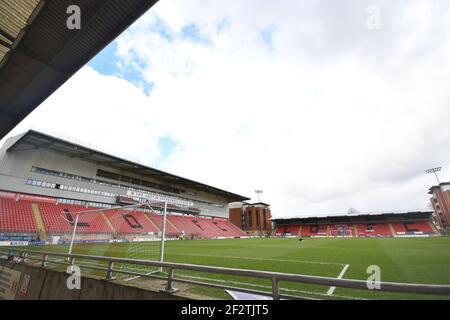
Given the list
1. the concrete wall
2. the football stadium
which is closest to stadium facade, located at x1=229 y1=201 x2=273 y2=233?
the football stadium

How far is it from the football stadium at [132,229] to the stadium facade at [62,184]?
13 centimetres

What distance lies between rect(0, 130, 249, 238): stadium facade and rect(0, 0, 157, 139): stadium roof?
35.7ft

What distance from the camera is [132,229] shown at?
28469mm

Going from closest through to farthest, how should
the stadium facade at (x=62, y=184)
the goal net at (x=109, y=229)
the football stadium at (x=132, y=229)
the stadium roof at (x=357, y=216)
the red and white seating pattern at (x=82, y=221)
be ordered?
1. the football stadium at (x=132, y=229)
2. the red and white seating pattern at (x=82, y=221)
3. the goal net at (x=109, y=229)
4. the stadium facade at (x=62, y=184)
5. the stadium roof at (x=357, y=216)

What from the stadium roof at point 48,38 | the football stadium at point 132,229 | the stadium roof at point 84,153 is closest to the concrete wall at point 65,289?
the football stadium at point 132,229

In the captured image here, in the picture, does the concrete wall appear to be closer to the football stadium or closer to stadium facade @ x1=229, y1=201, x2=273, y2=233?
the football stadium

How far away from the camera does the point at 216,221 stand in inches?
1953

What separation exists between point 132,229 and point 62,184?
1035 cm

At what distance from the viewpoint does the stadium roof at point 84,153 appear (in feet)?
74.7

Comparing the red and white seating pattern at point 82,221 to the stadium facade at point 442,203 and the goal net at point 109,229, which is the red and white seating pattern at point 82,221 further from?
the stadium facade at point 442,203

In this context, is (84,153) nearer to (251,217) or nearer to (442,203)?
(251,217)
